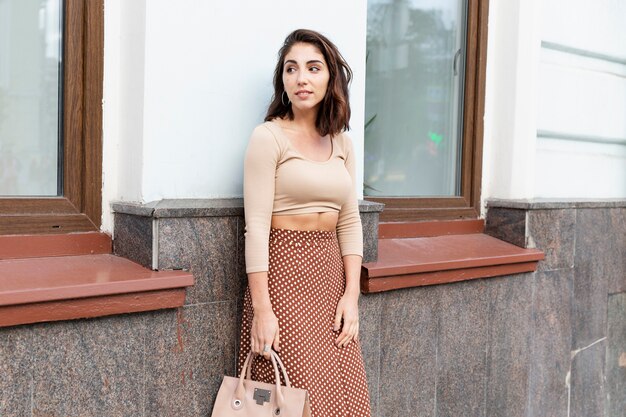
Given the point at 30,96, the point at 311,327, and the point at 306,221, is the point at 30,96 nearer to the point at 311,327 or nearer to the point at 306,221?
the point at 306,221

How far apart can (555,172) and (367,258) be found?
6.44 feet

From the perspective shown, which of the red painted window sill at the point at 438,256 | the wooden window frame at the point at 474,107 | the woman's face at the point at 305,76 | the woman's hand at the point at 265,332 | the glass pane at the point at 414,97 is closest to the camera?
the woman's hand at the point at 265,332

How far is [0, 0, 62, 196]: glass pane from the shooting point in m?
2.87

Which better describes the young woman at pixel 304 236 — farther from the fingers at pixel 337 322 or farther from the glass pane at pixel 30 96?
the glass pane at pixel 30 96

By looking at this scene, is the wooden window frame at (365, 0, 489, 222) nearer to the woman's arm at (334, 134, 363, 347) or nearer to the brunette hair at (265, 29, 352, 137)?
the woman's arm at (334, 134, 363, 347)

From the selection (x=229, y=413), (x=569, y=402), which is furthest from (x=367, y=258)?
(x=569, y=402)

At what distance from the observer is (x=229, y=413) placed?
8.70 ft

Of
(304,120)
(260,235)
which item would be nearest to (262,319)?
(260,235)

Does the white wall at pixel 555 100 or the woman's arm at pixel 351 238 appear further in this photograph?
the white wall at pixel 555 100

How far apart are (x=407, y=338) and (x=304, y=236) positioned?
1.17 metres

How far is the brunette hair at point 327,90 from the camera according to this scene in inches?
113

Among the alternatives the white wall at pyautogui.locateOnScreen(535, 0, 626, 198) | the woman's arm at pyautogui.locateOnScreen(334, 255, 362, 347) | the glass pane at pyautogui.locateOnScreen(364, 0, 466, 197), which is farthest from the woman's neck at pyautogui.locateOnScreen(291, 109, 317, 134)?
the white wall at pyautogui.locateOnScreen(535, 0, 626, 198)

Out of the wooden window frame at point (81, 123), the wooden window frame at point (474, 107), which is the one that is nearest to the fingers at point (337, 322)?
the wooden window frame at point (81, 123)

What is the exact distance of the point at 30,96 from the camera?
9.58ft
